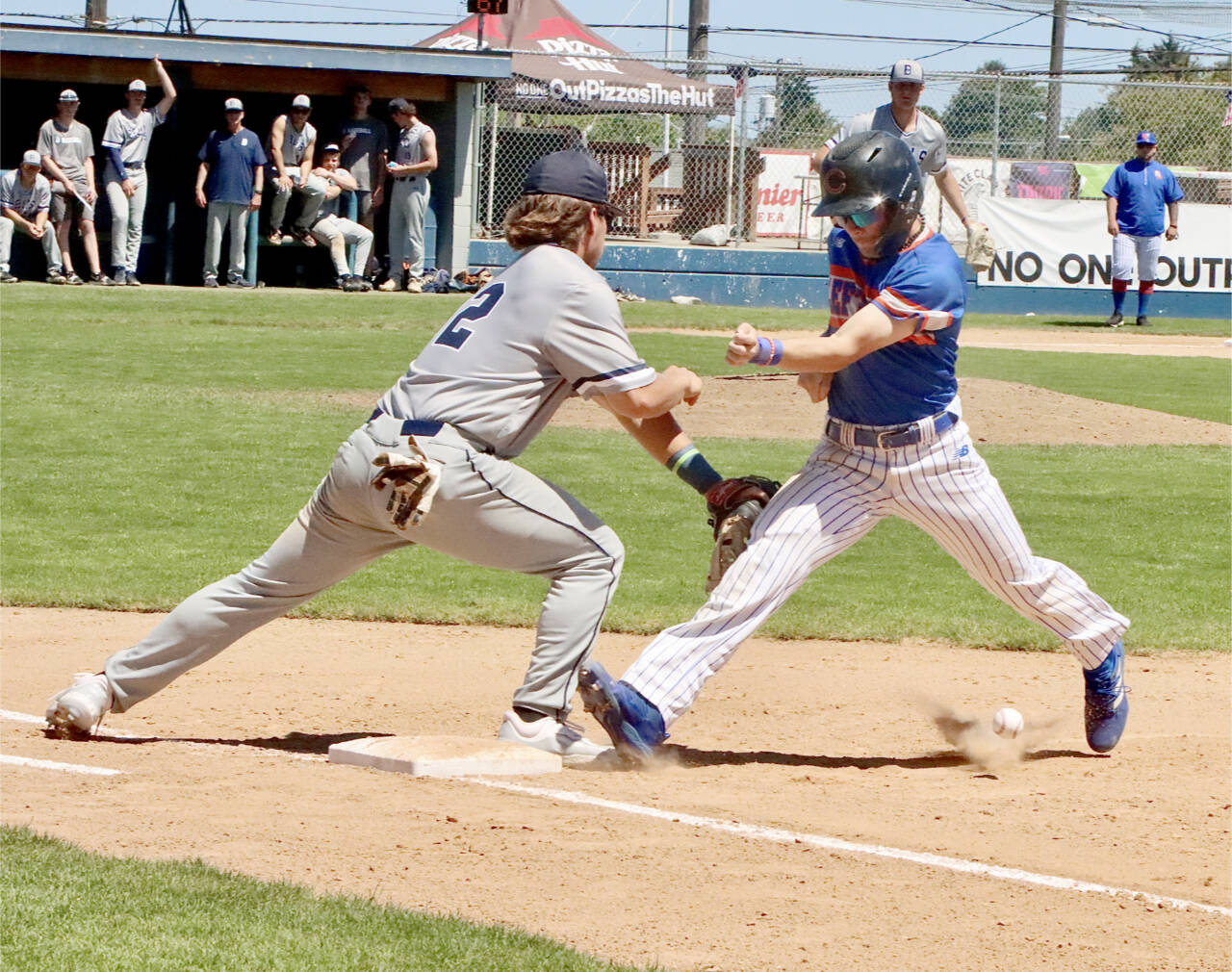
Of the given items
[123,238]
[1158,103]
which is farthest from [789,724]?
[1158,103]

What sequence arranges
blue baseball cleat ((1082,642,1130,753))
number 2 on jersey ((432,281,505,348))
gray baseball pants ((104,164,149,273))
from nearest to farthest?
number 2 on jersey ((432,281,505,348)), blue baseball cleat ((1082,642,1130,753)), gray baseball pants ((104,164,149,273))

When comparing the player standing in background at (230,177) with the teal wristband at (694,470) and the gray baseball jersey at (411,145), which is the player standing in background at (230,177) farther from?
the teal wristband at (694,470)

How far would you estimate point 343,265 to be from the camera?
21.2 metres

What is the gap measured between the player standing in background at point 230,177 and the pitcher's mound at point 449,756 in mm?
15692

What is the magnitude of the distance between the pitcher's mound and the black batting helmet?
175 centimetres

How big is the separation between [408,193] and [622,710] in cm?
1709

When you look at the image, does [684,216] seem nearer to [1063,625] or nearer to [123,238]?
[123,238]

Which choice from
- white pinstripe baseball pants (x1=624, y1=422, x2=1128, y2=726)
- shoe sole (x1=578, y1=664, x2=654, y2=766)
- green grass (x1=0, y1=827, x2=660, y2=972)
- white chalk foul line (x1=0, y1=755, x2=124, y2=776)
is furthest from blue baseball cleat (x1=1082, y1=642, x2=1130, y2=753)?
white chalk foul line (x1=0, y1=755, x2=124, y2=776)

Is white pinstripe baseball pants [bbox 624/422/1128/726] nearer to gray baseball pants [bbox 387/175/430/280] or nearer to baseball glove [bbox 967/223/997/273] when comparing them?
baseball glove [bbox 967/223/997/273]

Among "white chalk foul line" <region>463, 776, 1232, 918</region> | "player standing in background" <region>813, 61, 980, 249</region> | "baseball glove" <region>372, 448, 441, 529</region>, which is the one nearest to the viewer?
"white chalk foul line" <region>463, 776, 1232, 918</region>

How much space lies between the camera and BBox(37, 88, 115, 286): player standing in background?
19.4 meters

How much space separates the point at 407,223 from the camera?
70.8 ft

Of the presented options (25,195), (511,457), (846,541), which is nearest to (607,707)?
(511,457)

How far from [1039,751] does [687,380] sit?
6.07 ft
